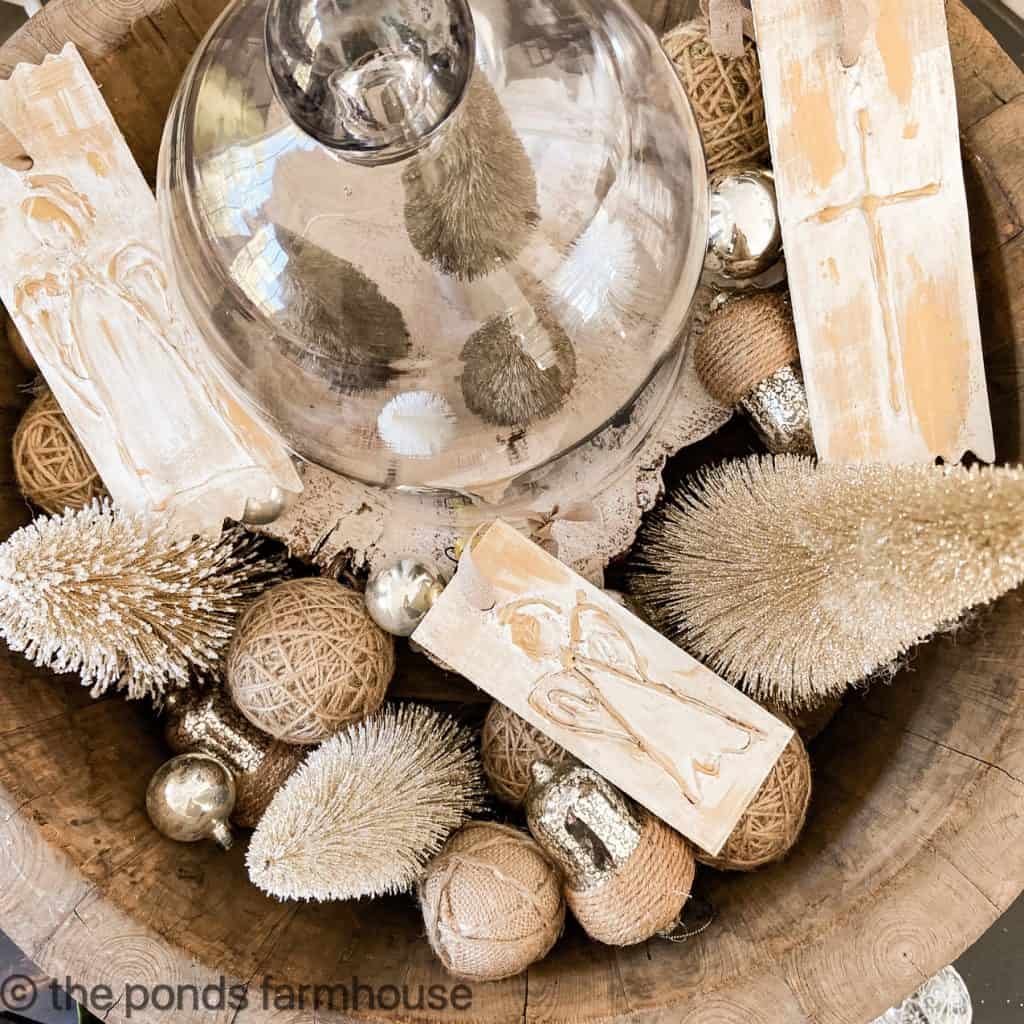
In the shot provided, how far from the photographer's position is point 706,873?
0.74 metres

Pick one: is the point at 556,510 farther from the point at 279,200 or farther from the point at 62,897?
the point at 62,897

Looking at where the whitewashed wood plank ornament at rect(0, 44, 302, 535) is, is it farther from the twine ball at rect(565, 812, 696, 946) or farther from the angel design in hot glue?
the twine ball at rect(565, 812, 696, 946)

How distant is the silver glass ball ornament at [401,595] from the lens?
0.70 m

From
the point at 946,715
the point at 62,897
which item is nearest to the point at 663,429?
the point at 946,715

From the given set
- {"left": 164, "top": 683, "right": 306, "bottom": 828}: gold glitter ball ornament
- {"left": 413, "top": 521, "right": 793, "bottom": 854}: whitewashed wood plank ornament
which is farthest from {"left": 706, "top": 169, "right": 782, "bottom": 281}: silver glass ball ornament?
{"left": 164, "top": 683, "right": 306, "bottom": 828}: gold glitter ball ornament

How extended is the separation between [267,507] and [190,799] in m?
0.22

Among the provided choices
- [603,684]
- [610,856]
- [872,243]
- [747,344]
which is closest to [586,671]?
[603,684]

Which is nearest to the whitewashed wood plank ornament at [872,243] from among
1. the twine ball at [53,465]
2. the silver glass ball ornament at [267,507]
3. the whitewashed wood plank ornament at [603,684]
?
the whitewashed wood plank ornament at [603,684]

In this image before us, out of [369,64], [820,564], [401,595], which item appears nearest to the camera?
[369,64]

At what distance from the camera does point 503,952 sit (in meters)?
0.63

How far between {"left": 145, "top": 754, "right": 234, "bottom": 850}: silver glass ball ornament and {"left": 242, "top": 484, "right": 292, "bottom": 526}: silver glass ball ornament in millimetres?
182

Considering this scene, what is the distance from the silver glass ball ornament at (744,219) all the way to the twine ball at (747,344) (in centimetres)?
4

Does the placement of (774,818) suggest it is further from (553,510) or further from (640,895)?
(553,510)

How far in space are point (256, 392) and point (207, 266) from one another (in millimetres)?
88
